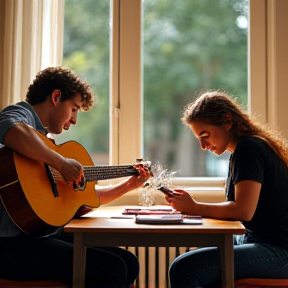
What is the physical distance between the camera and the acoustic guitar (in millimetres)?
1630

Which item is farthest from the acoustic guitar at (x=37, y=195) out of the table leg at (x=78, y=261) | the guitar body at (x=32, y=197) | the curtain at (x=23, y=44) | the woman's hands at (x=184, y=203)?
the curtain at (x=23, y=44)

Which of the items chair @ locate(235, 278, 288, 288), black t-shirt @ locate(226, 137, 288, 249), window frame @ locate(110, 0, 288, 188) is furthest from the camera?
window frame @ locate(110, 0, 288, 188)

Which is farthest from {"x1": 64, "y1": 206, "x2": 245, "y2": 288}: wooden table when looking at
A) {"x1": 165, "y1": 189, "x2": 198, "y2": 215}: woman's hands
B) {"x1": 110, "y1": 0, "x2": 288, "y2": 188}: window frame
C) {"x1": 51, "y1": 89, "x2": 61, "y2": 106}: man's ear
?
{"x1": 110, "y1": 0, "x2": 288, "y2": 188}: window frame

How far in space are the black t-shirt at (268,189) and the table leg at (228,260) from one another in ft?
0.86

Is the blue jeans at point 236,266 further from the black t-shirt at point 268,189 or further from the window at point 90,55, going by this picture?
the window at point 90,55

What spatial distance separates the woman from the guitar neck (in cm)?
31

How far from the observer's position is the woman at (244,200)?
5.80 ft

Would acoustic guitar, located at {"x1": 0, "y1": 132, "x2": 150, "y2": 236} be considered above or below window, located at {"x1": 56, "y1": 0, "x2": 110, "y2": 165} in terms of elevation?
below

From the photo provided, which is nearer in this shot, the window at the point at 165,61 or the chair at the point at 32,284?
the chair at the point at 32,284

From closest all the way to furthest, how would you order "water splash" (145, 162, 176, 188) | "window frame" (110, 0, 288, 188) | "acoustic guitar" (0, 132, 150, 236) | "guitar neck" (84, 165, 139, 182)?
"acoustic guitar" (0, 132, 150, 236)
"guitar neck" (84, 165, 139, 182)
"water splash" (145, 162, 176, 188)
"window frame" (110, 0, 288, 188)

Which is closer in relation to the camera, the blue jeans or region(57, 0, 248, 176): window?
the blue jeans

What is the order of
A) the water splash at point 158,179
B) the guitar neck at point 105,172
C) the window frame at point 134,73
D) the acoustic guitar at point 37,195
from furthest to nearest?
the window frame at point 134,73
the water splash at point 158,179
the guitar neck at point 105,172
the acoustic guitar at point 37,195

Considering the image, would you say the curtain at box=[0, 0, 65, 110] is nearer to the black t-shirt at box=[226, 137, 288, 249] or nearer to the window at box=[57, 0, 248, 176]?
the window at box=[57, 0, 248, 176]

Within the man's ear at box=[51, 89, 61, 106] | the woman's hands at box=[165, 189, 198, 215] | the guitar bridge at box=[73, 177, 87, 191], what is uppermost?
the man's ear at box=[51, 89, 61, 106]
